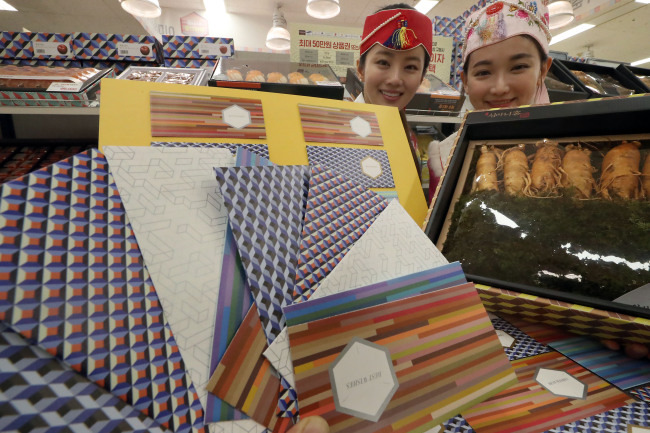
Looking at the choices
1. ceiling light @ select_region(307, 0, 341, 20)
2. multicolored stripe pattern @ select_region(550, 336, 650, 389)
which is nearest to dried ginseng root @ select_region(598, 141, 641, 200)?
multicolored stripe pattern @ select_region(550, 336, 650, 389)

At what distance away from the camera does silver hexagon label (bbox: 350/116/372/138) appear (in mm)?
922

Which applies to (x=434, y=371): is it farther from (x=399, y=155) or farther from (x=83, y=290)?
(x=399, y=155)

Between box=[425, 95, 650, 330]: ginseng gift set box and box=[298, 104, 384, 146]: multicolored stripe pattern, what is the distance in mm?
265

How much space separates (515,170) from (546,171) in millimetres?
65

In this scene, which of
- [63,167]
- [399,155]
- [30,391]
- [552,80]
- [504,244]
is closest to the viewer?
[30,391]

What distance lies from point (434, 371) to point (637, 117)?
0.71 meters

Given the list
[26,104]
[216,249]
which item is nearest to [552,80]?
[216,249]

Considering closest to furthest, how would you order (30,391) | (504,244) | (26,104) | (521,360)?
(30,391) < (521,360) < (504,244) < (26,104)

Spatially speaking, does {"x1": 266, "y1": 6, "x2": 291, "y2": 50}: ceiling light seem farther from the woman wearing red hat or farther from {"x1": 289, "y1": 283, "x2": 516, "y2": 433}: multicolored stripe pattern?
{"x1": 289, "y1": 283, "x2": 516, "y2": 433}: multicolored stripe pattern

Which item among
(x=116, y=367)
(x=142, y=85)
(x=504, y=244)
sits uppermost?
(x=142, y=85)

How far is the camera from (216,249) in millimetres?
410

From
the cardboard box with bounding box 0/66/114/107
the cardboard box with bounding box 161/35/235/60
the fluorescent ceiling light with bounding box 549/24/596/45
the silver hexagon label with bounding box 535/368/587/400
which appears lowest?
the silver hexagon label with bounding box 535/368/587/400

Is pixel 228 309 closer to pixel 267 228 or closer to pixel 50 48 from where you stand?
pixel 267 228

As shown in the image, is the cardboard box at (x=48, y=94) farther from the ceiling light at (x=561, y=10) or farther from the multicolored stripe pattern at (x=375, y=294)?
the ceiling light at (x=561, y=10)
